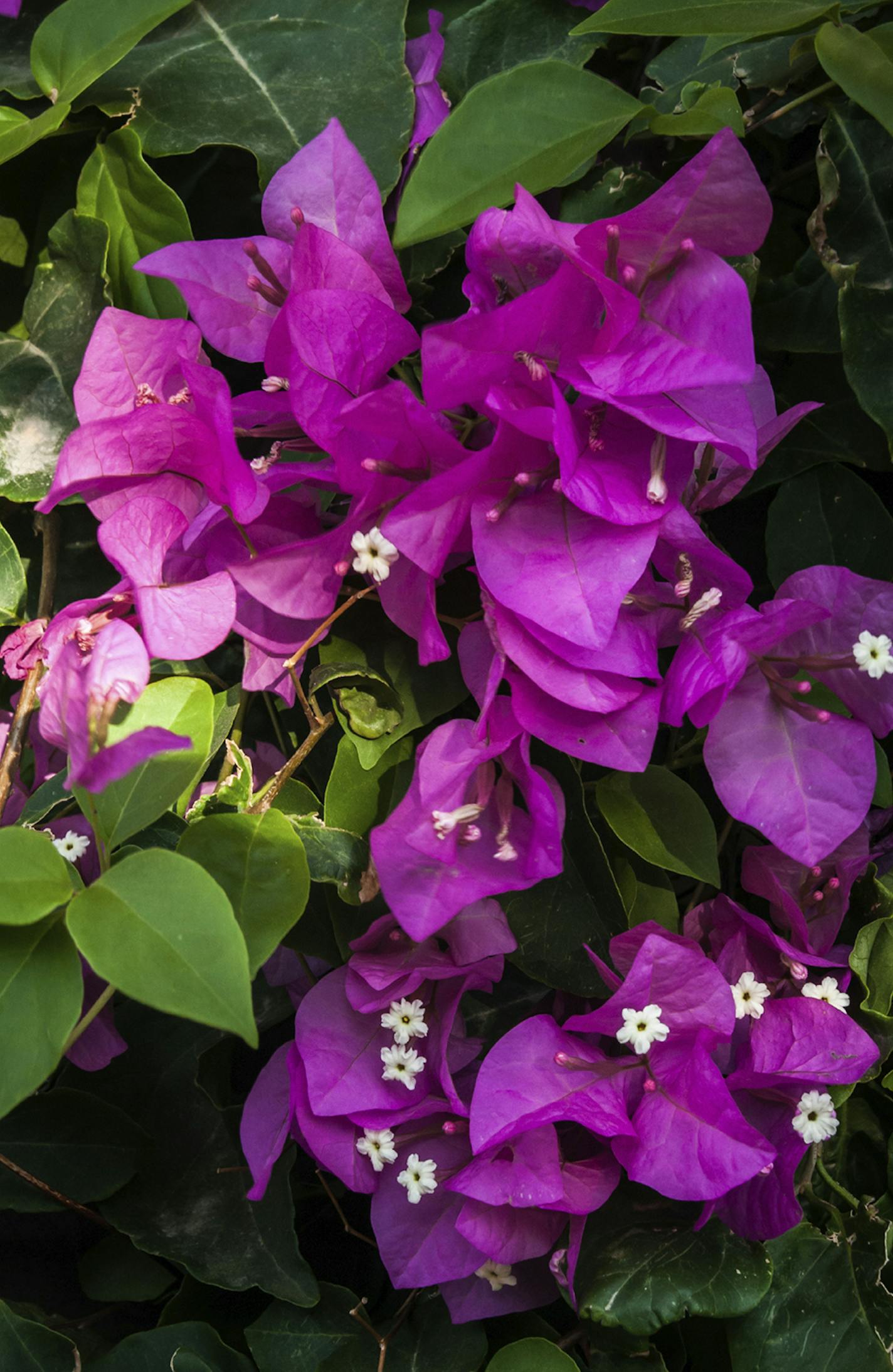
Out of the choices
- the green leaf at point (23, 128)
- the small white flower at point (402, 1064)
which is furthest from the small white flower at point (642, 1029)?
the green leaf at point (23, 128)

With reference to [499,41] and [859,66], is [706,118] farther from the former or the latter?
[499,41]

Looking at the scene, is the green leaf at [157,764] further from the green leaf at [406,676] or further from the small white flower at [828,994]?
the small white flower at [828,994]

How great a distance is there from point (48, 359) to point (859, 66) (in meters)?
0.48

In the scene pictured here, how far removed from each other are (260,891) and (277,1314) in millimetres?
303

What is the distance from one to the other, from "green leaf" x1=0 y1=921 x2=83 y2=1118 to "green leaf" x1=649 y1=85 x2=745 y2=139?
0.48 metres

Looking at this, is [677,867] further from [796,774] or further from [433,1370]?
[433,1370]

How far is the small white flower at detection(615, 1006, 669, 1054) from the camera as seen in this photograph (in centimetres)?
54

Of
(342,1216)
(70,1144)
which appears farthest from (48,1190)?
(342,1216)

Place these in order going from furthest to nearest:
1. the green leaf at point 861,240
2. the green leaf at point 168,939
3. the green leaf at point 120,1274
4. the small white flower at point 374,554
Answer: the green leaf at point 120,1274, the green leaf at point 861,240, the small white flower at point 374,554, the green leaf at point 168,939

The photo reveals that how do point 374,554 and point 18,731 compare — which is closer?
point 374,554

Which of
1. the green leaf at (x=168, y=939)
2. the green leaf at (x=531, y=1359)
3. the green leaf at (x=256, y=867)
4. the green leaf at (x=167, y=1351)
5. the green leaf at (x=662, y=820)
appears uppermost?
the green leaf at (x=168, y=939)

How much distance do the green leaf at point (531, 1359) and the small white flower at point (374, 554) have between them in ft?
1.30

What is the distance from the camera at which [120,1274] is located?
710 millimetres

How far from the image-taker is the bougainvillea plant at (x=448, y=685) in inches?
19.2
